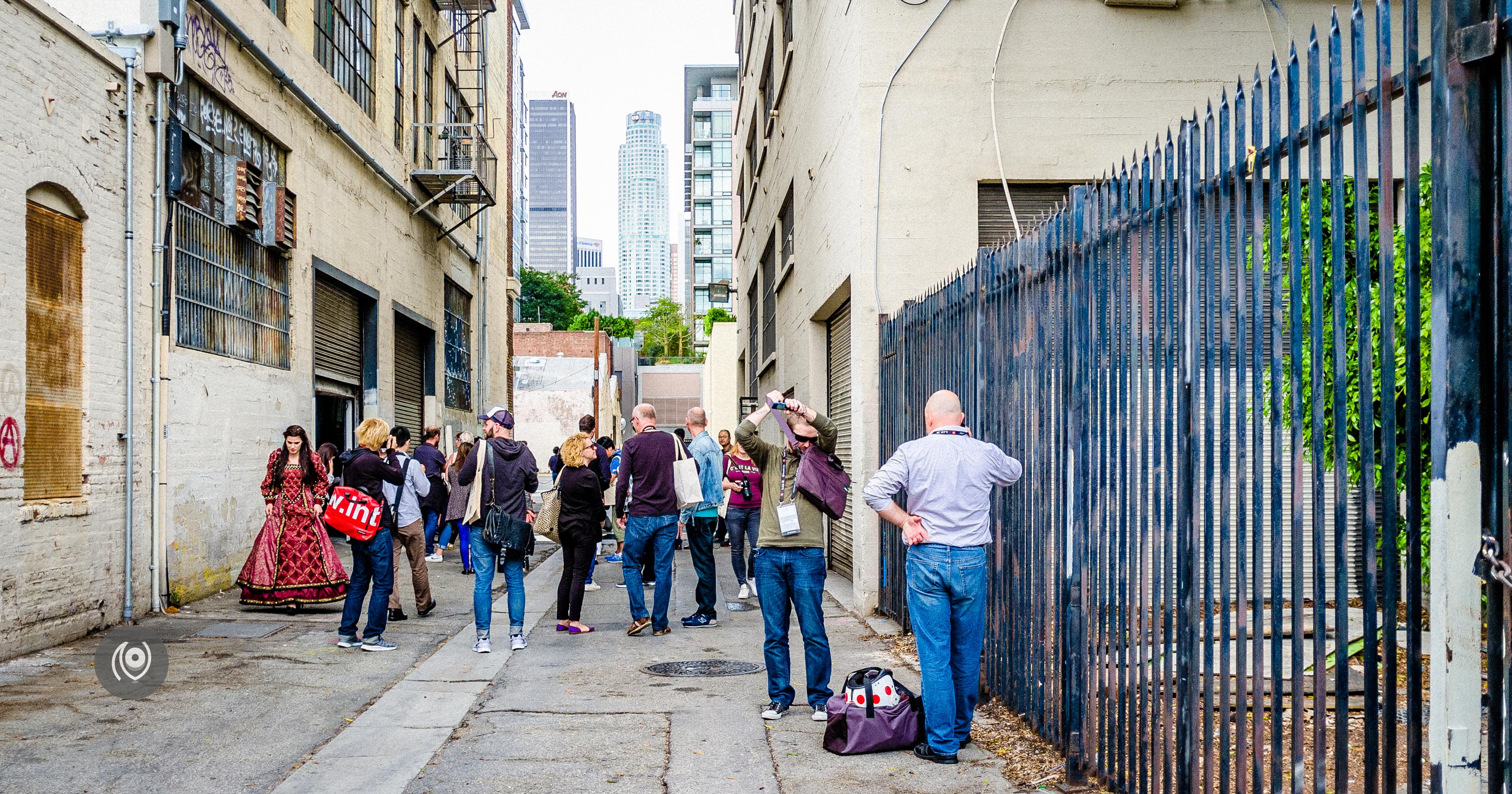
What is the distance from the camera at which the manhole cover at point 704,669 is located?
8031 millimetres

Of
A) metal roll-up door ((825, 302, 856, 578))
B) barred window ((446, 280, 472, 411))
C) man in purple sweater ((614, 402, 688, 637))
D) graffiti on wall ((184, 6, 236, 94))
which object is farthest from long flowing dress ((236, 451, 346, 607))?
barred window ((446, 280, 472, 411))

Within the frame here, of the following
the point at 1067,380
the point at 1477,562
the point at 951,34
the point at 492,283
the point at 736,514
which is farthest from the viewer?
the point at 492,283

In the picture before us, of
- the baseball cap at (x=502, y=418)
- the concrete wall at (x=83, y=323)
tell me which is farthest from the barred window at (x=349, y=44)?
the baseball cap at (x=502, y=418)

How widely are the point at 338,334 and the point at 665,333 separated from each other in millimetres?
85801

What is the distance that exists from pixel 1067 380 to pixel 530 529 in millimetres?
4979

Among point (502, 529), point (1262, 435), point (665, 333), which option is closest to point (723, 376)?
point (502, 529)

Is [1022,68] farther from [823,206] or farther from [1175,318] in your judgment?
[1175,318]

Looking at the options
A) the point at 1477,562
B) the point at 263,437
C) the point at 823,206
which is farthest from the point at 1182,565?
the point at 263,437

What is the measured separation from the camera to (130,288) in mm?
10305

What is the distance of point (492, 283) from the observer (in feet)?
92.5

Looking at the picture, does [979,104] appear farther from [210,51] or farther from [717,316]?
[717,316]

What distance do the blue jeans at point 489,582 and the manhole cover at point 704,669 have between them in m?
1.35

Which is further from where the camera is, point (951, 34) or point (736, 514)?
A: point (736, 514)

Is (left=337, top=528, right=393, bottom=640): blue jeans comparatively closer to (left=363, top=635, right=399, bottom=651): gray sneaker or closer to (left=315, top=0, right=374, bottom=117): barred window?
(left=363, top=635, right=399, bottom=651): gray sneaker
